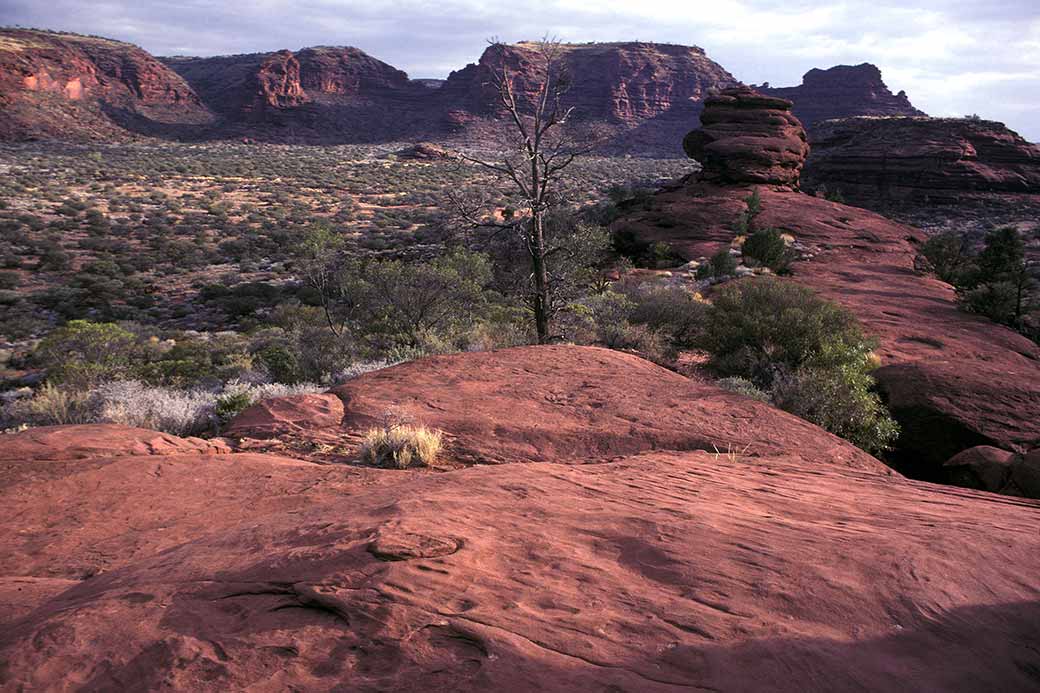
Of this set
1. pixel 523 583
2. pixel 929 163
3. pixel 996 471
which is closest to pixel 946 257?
pixel 929 163

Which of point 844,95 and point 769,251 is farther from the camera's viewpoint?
point 844,95

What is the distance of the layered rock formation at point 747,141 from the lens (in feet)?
99.2

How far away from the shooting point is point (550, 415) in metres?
6.64

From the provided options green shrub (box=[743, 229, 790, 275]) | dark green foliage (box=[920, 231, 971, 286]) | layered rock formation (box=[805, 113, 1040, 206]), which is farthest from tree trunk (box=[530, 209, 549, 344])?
layered rock formation (box=[805, 113, 1040, 206])

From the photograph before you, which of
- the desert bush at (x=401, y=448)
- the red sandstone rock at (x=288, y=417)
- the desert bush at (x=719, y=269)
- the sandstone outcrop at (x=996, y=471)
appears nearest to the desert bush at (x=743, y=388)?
the sandstone outcrop at (x=996, y=471)

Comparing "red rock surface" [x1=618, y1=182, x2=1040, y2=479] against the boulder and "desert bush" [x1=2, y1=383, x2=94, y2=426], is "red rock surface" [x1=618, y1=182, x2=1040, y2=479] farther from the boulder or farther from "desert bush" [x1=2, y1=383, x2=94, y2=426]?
"desert bush" [x1=2, y1=383, x2=94, y2=426]

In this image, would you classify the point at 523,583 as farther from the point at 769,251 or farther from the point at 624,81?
the point at 624,81

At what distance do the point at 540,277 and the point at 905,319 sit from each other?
10924 millimetres

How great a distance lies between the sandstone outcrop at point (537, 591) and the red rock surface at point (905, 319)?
4.35m

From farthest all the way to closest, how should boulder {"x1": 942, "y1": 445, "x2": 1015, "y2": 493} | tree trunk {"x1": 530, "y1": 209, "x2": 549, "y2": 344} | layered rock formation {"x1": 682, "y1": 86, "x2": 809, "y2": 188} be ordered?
layered rock formation {"x1": 682, "y1": 86, "x2": 809, "y2": 188} → tree trunk {"x1": 530, "y1": 209, "x2": 549, "y2": 344} → boulder {"x1": 942, "y1": 445, "x2": 1015, "y2": 493}

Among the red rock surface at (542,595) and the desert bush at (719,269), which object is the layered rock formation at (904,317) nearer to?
the desert bush at (719,269)

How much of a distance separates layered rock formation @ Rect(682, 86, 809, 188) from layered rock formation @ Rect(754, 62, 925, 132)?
205 feet

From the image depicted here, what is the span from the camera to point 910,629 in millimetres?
2570

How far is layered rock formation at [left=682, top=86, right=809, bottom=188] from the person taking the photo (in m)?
30.2
